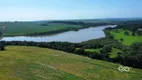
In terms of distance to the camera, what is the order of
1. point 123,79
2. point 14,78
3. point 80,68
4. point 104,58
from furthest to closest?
point 104,58 → point 80,68 → point 123,79 → point 14,78

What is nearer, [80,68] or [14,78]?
[14,78]

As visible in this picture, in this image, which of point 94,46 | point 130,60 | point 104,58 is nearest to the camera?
point 130,60

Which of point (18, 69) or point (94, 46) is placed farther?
point (94, 46)

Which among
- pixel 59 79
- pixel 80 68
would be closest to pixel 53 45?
pixel 80 68

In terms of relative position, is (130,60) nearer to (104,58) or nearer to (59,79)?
(104,58)

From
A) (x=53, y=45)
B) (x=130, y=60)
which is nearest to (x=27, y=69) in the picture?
(x=130, y=60)

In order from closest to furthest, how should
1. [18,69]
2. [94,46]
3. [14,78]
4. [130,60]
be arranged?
1. [14,78]
2. [18,69]
3. [130,60]
4. [94,46]

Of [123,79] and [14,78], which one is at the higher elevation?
[14,78]

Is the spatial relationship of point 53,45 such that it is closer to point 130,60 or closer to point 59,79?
point 130,60

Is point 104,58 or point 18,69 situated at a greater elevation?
point 18,69
